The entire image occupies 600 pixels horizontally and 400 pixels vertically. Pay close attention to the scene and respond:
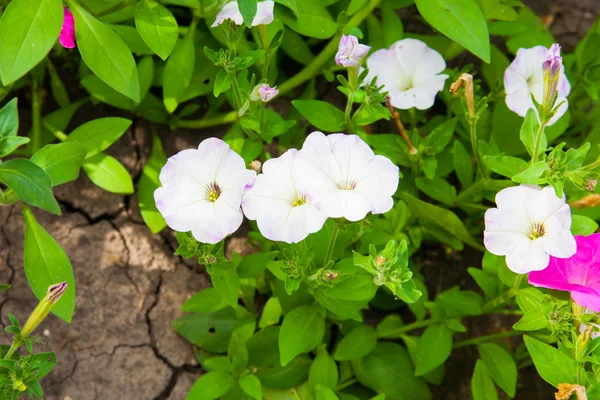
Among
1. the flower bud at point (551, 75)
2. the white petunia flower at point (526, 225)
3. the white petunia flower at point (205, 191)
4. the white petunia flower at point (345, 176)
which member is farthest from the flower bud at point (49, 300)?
the flower bud at point (551, 75)

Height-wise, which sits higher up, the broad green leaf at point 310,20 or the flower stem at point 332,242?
the broad green leaf at point 310,20

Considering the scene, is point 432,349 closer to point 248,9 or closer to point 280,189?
point 280,189

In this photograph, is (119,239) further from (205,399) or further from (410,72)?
(410,72)

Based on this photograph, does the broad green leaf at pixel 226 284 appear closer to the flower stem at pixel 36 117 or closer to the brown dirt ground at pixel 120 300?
the brown dirt ground at pixel 120 300

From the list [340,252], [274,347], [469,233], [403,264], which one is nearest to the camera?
[403,264]

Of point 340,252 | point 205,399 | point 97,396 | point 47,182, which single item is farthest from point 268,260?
point 97,396

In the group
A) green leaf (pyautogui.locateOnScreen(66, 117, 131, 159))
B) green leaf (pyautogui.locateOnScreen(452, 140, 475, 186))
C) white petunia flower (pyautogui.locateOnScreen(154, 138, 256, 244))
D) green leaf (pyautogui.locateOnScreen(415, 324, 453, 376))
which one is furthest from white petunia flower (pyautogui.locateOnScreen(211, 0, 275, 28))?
green leaf (pyautogui.locateOnScreen(415, 324, 453, 376))
